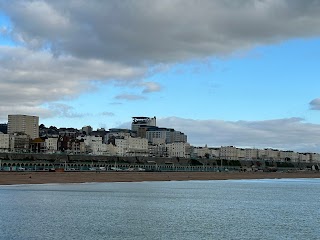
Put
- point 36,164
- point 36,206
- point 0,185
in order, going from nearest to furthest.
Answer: point 36,206, point 0,185, point 36,164

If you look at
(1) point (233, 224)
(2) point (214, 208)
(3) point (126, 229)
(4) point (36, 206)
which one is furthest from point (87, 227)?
(2) point (214, 208)

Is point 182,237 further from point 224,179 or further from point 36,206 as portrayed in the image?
point 224,179

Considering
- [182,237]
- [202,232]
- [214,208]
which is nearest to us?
[182,237]

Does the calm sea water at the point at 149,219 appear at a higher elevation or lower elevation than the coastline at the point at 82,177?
lower

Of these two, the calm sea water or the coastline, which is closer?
the calm sea water

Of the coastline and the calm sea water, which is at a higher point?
the coastline

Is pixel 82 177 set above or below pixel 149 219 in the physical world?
above

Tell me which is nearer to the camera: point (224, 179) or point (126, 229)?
point (126, 229)

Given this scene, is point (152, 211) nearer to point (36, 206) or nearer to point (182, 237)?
point (36, 206)

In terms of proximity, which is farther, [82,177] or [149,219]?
[82,177]

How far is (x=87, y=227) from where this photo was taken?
4450cm

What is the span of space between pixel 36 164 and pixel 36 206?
100 meters

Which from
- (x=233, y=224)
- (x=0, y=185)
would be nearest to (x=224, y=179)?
(x=0, y=185)

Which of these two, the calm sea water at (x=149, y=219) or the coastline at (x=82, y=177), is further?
the coastline at (x=82, y=177)
